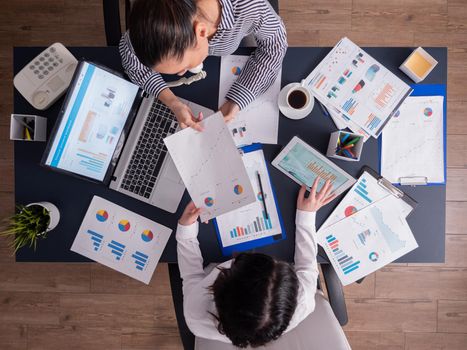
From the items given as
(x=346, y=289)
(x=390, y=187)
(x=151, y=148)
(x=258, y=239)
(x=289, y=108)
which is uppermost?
(x=289, y=108)

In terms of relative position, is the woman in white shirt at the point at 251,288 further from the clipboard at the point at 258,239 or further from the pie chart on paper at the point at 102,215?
the pie chart on paper at the point at 102,215

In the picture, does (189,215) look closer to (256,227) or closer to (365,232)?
(256,227)

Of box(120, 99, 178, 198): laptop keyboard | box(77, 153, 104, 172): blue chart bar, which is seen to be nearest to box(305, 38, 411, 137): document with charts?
box(120, 99, 178, 198): laptop keyboard

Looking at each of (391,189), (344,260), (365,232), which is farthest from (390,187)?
(344,260)

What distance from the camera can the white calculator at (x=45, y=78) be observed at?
111 cm

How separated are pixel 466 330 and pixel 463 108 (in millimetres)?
1096

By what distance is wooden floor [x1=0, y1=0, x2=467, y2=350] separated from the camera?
70.3 inches

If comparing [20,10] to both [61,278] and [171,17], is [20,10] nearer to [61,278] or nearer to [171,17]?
[61,278]

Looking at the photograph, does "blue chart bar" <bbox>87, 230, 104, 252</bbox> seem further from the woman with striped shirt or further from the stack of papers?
the stack of papers

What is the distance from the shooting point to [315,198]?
3.65 ft

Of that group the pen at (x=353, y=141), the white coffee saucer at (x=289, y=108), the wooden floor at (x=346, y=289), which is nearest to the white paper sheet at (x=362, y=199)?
the pen at (x=353, y=141)

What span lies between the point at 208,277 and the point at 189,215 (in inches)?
7.5

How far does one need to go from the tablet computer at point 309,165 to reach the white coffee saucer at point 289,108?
2.7 inches

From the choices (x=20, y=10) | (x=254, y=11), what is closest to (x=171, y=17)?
(x=254, y=11)
